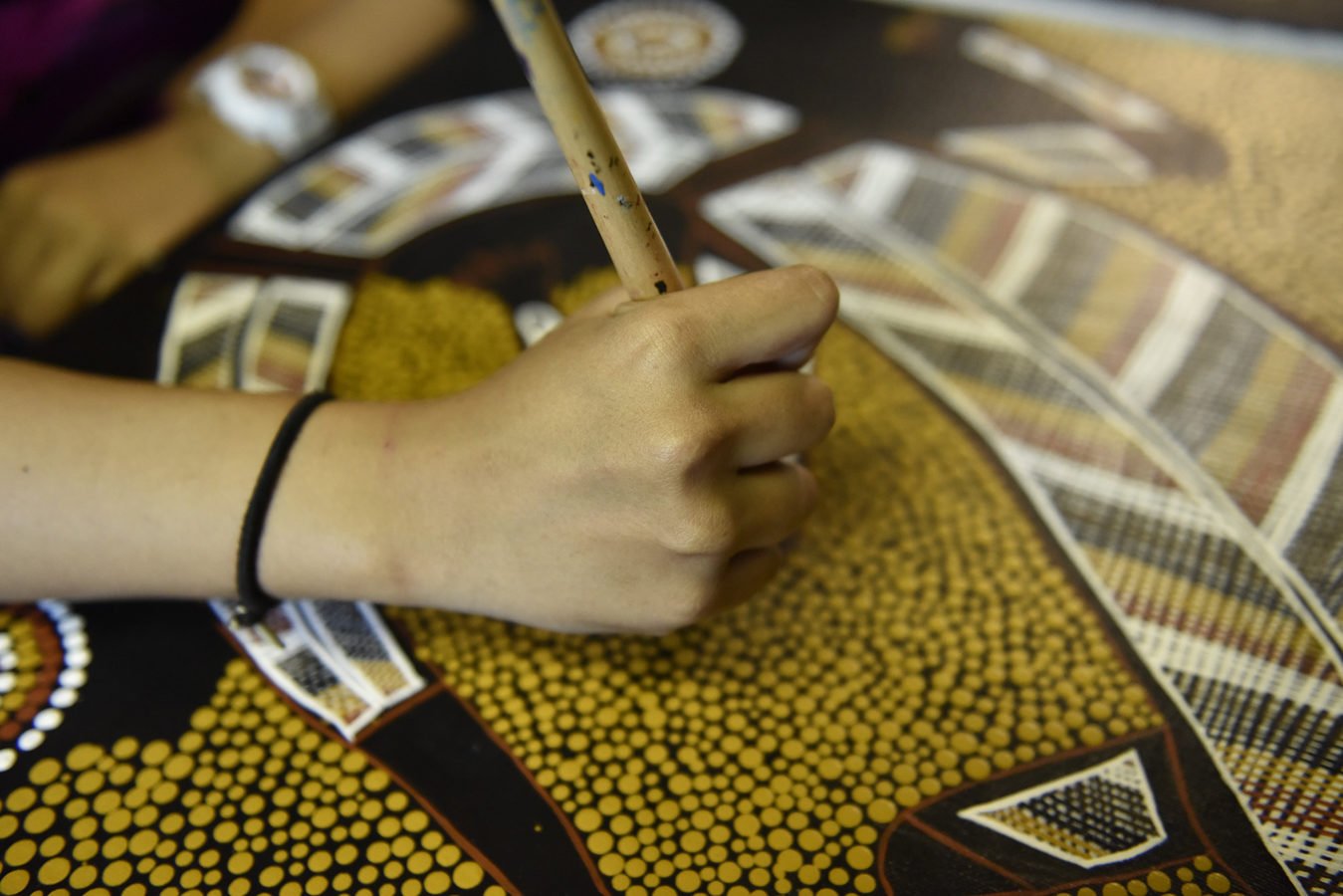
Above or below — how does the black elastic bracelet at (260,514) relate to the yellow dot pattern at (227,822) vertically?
above

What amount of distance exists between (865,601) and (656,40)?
2.18ft

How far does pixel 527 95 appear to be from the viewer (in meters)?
0.96

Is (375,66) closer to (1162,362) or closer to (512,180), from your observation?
(512,180)

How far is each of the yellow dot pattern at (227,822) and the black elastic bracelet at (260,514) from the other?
0.06m

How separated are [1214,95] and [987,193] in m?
0.26

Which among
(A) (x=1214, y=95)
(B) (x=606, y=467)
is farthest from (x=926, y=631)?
(A) (x=1214, y=95)

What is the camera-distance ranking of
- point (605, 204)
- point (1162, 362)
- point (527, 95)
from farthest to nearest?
point (527, 95)
point (1162, 362)
point (605, 204)

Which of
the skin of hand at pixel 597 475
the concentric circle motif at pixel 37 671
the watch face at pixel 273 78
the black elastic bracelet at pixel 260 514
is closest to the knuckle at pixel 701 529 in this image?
the skin of hand at pixel 597 475

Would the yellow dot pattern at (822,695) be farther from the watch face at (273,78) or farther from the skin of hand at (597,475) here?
the watch face at (273,78)

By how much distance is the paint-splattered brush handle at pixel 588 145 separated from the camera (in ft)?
1.34

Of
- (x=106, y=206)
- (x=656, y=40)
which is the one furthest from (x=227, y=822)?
(x=656, y=40)

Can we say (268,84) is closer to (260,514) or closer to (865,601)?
(260,514)

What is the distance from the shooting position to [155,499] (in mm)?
557

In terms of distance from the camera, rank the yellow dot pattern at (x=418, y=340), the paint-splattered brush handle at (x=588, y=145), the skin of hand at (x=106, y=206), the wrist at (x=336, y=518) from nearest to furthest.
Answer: the paint-splattered brush handle at (x=588, y=145), the wrist at (x=336, y=518), the yellow dot pattern at (x=418, y=340), the skin of hand at (x=106, y=206)
